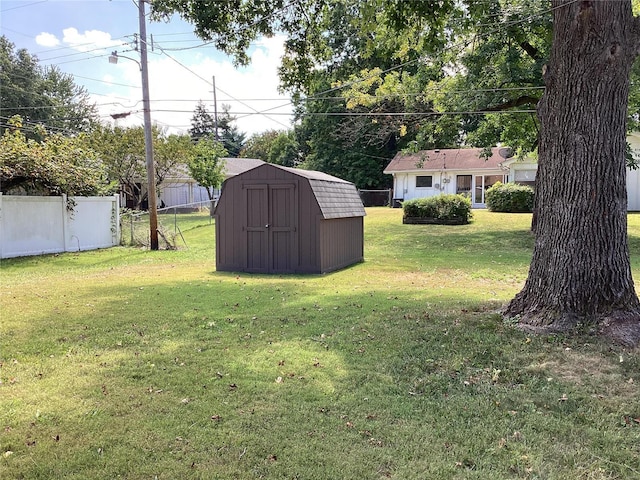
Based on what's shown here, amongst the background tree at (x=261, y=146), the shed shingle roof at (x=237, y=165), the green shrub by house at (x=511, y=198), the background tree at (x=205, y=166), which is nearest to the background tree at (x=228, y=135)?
the background tree at (x=261, y=146)

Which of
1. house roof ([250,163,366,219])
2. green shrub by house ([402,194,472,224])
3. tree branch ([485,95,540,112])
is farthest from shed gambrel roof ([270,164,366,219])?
green shrub by house ([402,194,472,224])

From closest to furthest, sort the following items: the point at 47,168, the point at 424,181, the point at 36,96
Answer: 1. the point at 47,168
2. the point at 424,181
3. the point at 36,96

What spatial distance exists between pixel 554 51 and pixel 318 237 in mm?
6266

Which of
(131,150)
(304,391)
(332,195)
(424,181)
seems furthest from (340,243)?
(424,181)

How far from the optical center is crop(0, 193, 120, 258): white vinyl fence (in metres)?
13.2

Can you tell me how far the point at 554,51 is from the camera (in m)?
5.46

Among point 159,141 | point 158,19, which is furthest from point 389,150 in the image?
point 158,19

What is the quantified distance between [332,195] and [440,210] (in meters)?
10.8

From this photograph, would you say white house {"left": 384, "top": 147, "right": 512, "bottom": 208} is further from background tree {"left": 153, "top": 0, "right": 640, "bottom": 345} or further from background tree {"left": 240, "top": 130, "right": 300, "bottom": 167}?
background tree {"left": 153, "top": 0, "right": 640, "bottom": 345}

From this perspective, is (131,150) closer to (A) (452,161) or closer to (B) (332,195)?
(B) (332,195)

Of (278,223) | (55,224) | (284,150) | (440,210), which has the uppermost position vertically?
(284,150)

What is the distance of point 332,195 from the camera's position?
1170 centimetres

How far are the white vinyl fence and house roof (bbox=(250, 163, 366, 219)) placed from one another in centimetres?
774

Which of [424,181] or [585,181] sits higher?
[424,181]
